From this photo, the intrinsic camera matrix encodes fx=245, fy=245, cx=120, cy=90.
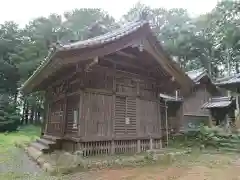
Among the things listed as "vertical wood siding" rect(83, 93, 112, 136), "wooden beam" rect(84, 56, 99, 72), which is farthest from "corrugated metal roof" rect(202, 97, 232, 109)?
"wooden beam" rect(84, 56, 99, 72)

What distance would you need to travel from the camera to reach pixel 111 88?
1003 centimetres

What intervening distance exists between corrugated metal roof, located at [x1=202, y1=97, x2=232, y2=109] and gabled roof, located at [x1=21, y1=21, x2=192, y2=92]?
32.6ft

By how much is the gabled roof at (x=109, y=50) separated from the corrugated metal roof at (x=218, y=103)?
9950mm

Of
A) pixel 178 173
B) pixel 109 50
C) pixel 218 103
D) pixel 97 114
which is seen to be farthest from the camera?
pixel 218 103

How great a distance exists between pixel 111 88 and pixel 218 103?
1450cm

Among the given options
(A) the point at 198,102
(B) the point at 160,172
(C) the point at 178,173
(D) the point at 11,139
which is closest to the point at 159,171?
(B) the point at 160,172

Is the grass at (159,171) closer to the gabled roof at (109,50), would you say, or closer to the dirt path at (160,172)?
the dirt path at (160,172)

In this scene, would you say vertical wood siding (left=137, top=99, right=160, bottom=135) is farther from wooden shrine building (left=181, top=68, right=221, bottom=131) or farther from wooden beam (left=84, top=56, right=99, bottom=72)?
wooden shrine building (left=181, top=68, right=221, bottom=131)

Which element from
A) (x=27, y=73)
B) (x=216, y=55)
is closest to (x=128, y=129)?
(x=27, y=73)

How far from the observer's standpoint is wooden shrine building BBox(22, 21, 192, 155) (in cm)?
886

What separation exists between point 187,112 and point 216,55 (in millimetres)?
21609

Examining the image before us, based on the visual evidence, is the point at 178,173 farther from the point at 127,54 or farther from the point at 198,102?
the point at 198,102

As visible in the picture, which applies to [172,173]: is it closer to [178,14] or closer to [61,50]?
[61,50]

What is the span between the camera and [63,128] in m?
10.4
